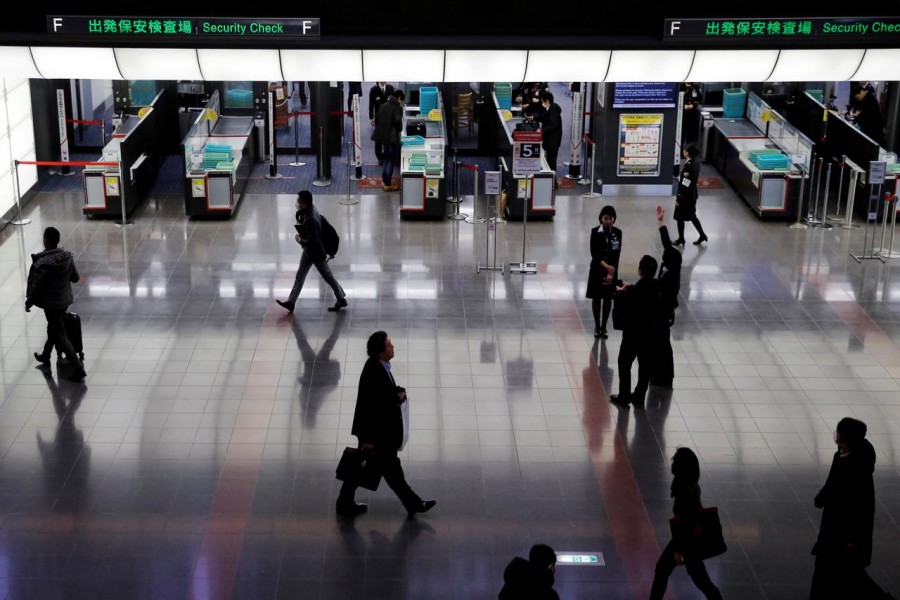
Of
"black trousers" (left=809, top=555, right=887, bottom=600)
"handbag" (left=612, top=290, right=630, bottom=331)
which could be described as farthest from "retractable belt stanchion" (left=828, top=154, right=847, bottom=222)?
"black trousers" (left=809, top=555, right=887, bottom=600)

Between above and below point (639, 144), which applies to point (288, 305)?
below

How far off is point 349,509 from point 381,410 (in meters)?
1.04

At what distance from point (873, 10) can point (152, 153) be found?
47.3ft

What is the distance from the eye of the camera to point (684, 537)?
7.18 meters

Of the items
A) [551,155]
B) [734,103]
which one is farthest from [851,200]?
[734,103]

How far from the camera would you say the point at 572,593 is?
317 inches

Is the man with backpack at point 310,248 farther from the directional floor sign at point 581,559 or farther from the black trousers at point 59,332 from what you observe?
the directional floor sign at point 581,559

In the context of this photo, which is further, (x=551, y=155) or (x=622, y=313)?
(x=551, y=155)

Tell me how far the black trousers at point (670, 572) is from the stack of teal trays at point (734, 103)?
15.1m

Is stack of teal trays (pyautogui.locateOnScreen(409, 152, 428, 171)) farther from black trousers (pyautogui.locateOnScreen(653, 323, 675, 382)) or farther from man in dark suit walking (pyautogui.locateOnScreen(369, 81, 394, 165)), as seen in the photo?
black trousers (pyautogui.locateOnScreen(653, 323, 675, 382))

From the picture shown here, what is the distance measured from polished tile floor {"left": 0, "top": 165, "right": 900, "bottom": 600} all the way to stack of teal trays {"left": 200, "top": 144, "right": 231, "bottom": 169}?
1.15 metres

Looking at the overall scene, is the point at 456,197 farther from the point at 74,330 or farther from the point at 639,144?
the point at 74,330

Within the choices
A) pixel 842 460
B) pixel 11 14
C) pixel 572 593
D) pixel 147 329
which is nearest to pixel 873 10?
pixel 842 460

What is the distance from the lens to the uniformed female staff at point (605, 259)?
11992 millimetres
